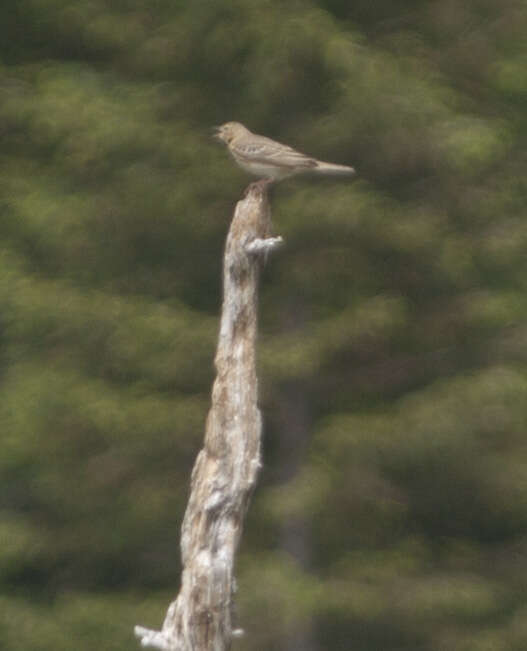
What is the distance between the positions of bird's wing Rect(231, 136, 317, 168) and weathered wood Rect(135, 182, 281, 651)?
1.31 metres

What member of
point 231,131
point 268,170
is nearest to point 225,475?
point 268,170

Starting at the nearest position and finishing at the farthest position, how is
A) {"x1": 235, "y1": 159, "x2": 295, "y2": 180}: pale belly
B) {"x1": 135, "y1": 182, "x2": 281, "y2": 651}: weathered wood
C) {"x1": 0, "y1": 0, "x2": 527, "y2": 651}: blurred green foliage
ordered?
1. {"x1": 135, "y1": 182, "x2": 281, "y2": 651}: weathered wood
2. {"x1": 235, "y1": 159, "x2": 295, "y2": 180}: pale belly
3. {"x1": 0, "y1": 0, "x2": 527, "y2": 651}: blurred green foliage

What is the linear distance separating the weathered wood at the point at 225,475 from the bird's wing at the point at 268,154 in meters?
1.31

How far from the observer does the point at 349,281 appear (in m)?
11.3

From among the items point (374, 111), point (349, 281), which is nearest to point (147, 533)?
point (349, 281)

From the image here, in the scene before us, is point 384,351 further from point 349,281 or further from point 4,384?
point 4,384

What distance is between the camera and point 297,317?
36.6ft

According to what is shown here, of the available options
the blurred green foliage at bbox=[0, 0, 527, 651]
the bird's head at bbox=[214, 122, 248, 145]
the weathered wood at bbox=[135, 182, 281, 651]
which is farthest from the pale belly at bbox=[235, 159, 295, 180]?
the blurred green foliage at bbox=[0, 0, 527, 651]

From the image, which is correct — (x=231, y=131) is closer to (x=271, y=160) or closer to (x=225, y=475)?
(x=271, y=160)

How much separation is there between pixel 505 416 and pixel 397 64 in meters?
1.97

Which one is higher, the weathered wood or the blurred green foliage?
the blurred green foliage

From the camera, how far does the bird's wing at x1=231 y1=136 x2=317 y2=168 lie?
8.61m

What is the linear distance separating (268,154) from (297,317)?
8.45 feet

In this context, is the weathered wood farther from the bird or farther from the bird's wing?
the bird's wing
